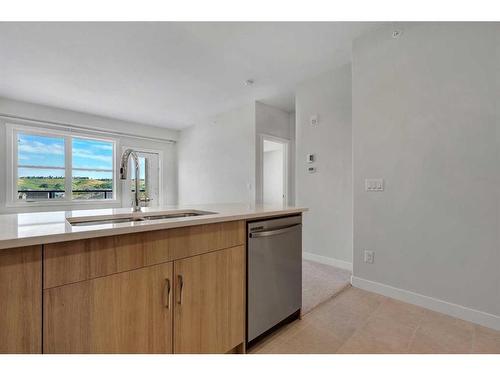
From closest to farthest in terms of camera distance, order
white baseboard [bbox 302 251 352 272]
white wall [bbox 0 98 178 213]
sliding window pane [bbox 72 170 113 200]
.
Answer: white baseboard [bbox 302 251 352 272]
white wall [bbox 0 98 178 213]
sliding window pane [bbox 72 170 113 200]

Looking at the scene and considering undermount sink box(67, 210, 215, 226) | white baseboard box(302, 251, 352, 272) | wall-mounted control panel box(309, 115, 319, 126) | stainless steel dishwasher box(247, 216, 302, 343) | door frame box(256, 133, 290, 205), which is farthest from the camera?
door frame box(256, 133, 290, 205)

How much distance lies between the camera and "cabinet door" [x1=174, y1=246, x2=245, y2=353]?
3.75 feet

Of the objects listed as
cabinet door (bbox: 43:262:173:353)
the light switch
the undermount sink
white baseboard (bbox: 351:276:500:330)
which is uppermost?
the light switch

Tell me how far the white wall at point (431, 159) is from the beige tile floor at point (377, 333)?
0.23 metres

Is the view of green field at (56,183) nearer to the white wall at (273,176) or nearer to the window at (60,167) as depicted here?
the window at (60,167)

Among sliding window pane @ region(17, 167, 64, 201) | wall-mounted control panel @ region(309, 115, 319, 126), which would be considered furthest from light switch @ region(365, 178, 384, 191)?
sliding window pane @ region(17, 167, 64, 201)

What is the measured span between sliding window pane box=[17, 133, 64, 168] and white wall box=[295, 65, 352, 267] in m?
4.61

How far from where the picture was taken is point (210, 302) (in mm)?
1248

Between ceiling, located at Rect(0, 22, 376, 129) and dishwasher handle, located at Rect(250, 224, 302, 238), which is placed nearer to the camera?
dishwasher handle, located at Rect(250, 224, 302, 238)

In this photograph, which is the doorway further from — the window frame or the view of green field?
the view of green field

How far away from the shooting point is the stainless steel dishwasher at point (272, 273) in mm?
1444
